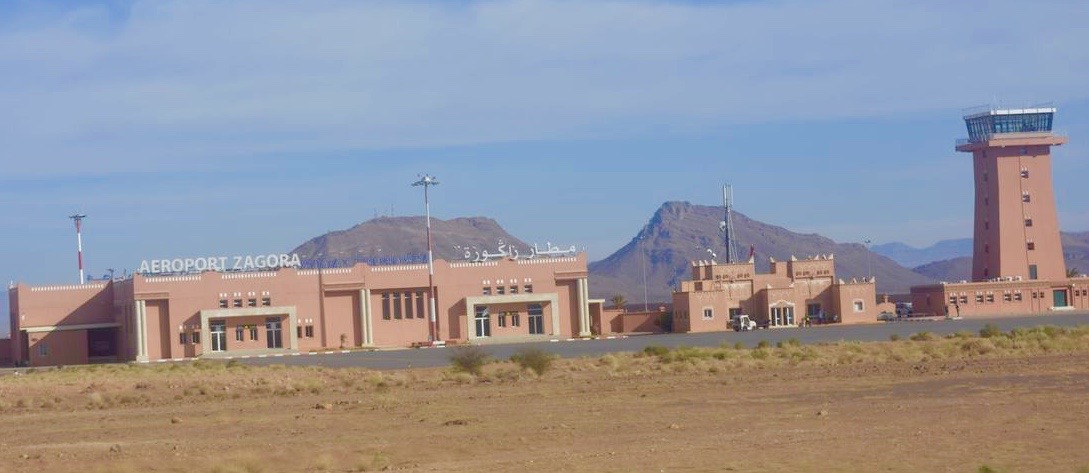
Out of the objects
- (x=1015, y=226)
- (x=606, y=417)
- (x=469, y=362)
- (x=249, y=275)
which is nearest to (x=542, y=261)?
(x=249, y=275)

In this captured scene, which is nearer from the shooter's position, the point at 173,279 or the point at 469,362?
the point at 469,362

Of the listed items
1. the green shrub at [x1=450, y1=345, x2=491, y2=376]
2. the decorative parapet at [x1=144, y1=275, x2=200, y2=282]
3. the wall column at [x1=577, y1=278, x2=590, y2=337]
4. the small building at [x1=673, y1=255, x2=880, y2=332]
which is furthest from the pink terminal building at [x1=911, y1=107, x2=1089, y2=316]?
the green shrub at [x1=450, y1=345, x2=491, y2=376]

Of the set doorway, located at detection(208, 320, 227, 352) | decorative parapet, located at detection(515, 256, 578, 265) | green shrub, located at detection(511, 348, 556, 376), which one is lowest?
green shrub, located at detection(511, 348, 556, 376)

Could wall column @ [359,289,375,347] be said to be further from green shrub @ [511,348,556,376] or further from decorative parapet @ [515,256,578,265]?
green shrub @ [511,348,556,376]

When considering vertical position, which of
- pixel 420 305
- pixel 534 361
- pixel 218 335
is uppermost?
pixel 420 305

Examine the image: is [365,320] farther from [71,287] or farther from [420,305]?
[71,287]

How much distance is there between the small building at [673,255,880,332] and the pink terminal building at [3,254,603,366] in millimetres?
8568

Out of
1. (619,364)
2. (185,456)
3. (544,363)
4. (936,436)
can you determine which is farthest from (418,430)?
(619,364)

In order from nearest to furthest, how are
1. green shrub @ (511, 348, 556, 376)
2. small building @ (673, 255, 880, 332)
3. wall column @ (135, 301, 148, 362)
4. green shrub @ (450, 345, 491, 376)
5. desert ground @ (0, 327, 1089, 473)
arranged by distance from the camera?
desert ground @ (0, 327, 1089, 473)
green shrub @ (511, 348, 556, 376)
green shrub @ (450, 345, 491, 376)
wall column @ (135, 301, 148, 362)
small building @ (673, 255, 880, 332)

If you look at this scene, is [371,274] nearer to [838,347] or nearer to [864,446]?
[838,347]

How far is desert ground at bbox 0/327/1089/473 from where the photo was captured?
2422 centimetres

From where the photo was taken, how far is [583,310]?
10062 centimetres

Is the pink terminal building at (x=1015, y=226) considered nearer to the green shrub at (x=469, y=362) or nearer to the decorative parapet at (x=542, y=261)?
the decorative parapet at (x=542, y=261)

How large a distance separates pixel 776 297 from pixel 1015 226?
22125mm
